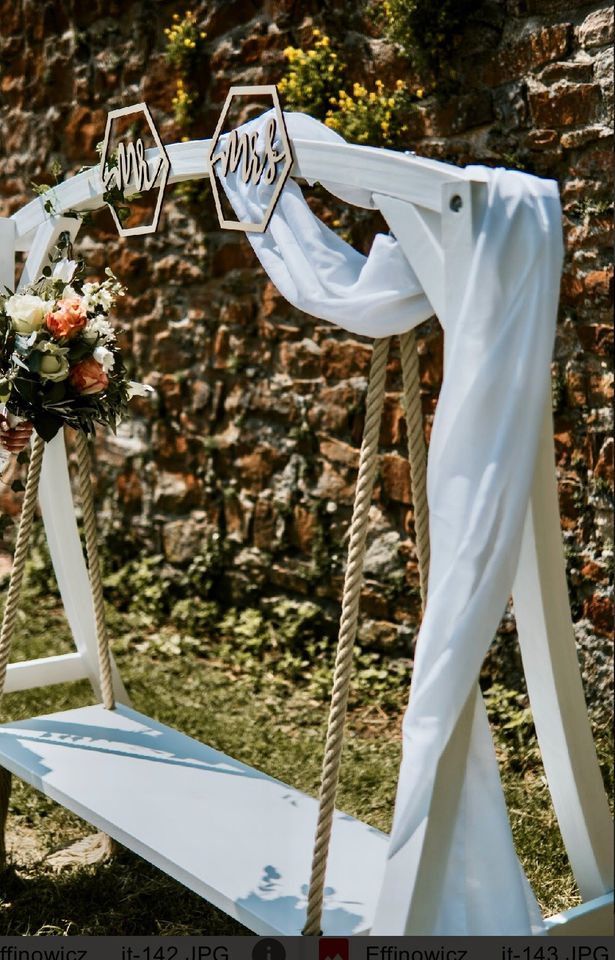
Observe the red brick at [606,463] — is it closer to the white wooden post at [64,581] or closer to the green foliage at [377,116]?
the green foliage at [377,116]

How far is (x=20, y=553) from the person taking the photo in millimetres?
2715

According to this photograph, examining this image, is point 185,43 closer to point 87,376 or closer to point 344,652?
point 87,376

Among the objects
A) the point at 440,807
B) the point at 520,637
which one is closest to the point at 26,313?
the point at 520,637

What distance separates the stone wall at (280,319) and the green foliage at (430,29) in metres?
0.05

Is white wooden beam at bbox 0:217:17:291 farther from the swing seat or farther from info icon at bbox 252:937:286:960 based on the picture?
info icon at bbox 252:937:286:960

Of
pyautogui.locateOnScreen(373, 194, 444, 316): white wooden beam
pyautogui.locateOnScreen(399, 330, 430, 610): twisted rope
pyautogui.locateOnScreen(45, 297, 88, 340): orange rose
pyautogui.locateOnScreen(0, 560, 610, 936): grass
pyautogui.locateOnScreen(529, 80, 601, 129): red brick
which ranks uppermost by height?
pyautogui.locateOnScreen(529, 80, 601, 129): red brick

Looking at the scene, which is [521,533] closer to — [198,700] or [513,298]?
[513,298]

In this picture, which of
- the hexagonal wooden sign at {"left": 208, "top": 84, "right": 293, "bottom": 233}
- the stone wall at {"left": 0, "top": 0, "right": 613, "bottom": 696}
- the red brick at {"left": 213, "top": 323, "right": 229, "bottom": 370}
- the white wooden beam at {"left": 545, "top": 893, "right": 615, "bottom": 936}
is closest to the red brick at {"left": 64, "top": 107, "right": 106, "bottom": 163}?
the stone wall at {"left": 0, "top": 0, "right": 613, "bottom": 696}

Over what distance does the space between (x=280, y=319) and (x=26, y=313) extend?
2056 millimetres

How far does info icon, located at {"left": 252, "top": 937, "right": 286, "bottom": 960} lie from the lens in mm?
1937

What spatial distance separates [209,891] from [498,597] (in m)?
0.93

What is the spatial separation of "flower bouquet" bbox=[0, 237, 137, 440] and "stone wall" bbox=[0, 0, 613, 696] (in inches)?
64.4

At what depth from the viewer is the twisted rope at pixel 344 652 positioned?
1876 millimetres

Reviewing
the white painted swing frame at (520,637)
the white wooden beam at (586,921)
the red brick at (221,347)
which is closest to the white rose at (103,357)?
the white painted swing frame at (520,637)
